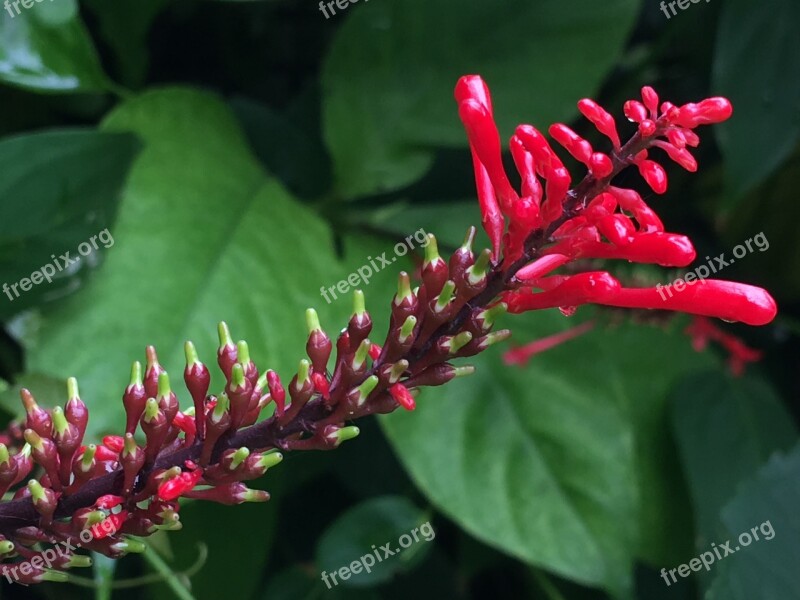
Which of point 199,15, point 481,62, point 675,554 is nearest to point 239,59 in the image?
point 199,15

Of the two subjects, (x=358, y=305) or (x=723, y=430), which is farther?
(x=723, y=430)

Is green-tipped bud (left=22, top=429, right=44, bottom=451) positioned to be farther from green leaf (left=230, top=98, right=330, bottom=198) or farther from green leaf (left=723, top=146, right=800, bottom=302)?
green leaf (left=723, top=146, right=800, bottom=302)

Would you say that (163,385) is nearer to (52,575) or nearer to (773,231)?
(52,575)

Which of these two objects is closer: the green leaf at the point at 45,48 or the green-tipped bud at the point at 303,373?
the green-tipped bud at the point at 303,373

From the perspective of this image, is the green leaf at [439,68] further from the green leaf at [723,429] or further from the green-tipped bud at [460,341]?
the green-tipped bud at [460,341]

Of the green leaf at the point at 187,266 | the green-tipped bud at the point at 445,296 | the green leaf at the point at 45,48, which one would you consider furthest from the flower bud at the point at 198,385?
the green leaf at the point at 45,48

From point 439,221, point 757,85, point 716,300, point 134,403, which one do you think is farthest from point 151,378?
point 757,85

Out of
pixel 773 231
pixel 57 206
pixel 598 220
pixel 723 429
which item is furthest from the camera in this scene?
pixel 773 231
